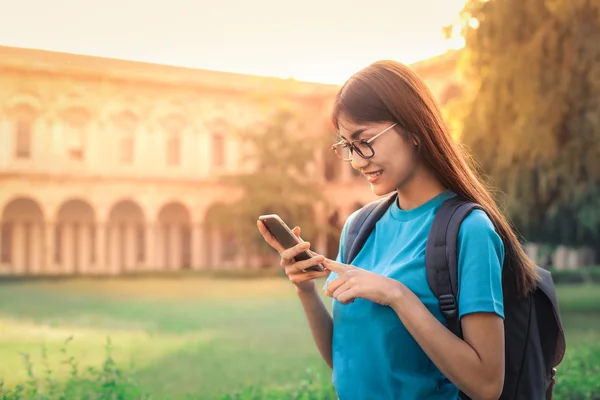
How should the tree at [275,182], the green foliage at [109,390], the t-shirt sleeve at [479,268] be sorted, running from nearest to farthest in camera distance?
1. the t-shirt sleeve at [479,268]
2. the green foliage at [109,390]
3. the tree at [275,182]

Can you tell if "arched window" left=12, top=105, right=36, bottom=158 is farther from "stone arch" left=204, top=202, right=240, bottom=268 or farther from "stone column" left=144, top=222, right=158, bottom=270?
"stone arch" left=204, top=202, right=240, bottom=268

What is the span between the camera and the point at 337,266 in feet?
5.27

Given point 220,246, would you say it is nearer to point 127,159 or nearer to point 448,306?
point 127,159

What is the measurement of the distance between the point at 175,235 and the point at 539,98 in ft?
66.4

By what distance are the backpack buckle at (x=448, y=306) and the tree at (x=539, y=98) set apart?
884cm

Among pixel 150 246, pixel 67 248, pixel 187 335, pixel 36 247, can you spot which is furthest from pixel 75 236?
pixel 187 335

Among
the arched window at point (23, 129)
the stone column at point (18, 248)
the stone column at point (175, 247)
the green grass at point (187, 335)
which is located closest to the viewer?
the green grass at point (187, 335)

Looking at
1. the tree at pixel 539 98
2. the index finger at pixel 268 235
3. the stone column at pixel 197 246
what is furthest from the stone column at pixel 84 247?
the index finger at pixel 268 235

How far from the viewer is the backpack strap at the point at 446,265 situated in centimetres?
155

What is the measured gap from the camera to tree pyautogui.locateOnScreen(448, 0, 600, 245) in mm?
10031

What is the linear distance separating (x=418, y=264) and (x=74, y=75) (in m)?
25.3

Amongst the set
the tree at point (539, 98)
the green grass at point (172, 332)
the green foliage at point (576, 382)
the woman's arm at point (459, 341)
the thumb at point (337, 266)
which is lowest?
the green grass at point (172, 332)

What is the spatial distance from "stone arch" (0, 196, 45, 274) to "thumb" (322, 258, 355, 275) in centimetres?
2432

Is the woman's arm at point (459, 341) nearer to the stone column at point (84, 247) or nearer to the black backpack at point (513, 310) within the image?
the black backpack at point (513, 310)
